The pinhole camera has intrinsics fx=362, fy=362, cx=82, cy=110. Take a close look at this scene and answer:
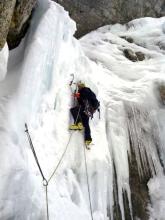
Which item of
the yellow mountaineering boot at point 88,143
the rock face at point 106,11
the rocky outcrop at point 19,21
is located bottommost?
the rock face at point 106,11

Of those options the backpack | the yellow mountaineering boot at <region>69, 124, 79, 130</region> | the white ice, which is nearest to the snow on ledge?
the white ice

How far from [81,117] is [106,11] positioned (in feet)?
27.7

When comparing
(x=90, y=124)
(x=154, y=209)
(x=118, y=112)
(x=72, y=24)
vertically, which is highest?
(x=72, y=24)

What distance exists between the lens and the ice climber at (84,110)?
6.35 metres

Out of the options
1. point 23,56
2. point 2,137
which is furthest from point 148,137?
point 2,137

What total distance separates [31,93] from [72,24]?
3202 millimetres

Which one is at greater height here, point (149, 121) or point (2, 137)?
point (2, 137)

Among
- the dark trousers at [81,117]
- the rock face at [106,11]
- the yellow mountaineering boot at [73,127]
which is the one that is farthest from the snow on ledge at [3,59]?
the rock face at [106,11]

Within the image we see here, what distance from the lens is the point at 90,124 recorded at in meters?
6.99

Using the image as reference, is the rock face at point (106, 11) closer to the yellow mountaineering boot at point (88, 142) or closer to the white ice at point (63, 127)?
the white ice at point (63, 127)

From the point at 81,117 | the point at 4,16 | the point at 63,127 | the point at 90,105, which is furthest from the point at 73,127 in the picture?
the point at 4,16

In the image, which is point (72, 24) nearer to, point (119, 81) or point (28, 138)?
point (119, 81)

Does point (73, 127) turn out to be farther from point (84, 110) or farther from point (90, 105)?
point (90, 105)

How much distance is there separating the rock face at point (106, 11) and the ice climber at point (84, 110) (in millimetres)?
6899
